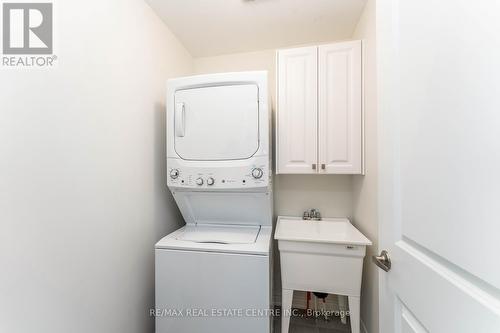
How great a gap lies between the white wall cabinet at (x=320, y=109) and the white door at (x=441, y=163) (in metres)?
0.92

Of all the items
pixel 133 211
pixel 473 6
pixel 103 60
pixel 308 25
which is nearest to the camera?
pixel 473 6

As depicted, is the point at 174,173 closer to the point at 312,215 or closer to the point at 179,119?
the point at 179,119

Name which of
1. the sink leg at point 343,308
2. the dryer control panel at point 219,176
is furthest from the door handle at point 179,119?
the sink leg at point 343,308

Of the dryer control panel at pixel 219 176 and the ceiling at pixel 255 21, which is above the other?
the ceiling at pixel 255 21

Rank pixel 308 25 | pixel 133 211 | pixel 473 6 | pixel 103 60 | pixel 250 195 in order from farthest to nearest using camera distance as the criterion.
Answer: pixel 308 25 < pixel 250 195 < pixel 133 211 < pixel 103 60 < pixel 473 6

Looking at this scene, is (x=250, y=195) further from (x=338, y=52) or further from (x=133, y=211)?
(x=338, y=52)

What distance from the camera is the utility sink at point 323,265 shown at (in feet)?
4.90

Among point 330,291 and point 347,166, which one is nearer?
point 330,291

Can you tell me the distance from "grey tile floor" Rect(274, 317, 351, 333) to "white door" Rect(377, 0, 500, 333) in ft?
4.28

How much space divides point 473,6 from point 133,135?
169cm

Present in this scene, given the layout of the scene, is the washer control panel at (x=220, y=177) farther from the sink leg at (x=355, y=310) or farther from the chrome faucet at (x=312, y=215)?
the sink leg at (x=355, y=310)

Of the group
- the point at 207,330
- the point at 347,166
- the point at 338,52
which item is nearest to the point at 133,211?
the point at 207,330

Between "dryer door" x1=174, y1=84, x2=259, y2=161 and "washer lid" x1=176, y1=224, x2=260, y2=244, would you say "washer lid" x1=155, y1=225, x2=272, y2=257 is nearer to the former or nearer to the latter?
"washer lid" x1=176, y1=224, x2=260, y2=244

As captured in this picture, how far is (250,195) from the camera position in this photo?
5.30 ft
